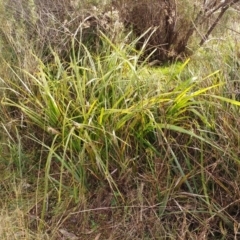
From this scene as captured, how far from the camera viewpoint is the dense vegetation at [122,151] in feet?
8.90

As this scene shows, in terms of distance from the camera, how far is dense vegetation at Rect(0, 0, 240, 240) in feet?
8.90

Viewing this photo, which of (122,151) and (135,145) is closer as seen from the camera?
(122,151)

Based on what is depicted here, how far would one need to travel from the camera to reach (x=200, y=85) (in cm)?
315

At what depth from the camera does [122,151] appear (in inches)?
116

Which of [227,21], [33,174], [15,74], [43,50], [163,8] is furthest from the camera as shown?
[227,21]

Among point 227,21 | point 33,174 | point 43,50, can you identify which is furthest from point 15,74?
point 227,21

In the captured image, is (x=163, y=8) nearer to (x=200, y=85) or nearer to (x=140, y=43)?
(x=140, y=43)

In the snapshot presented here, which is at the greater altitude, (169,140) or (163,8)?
(163,8)

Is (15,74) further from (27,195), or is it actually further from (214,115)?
(214,115)

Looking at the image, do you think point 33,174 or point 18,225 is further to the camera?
point 33,174

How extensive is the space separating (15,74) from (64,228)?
4.17 ft

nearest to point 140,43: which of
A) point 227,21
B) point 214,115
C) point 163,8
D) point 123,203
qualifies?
point 163,8

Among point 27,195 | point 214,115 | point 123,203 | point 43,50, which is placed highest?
point 214,115

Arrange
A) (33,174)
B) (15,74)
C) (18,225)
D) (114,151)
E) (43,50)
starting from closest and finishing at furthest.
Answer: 1. (18,225)
2. (114,151)
3. (33,174)
4. (15,74)
5. (43,50)
